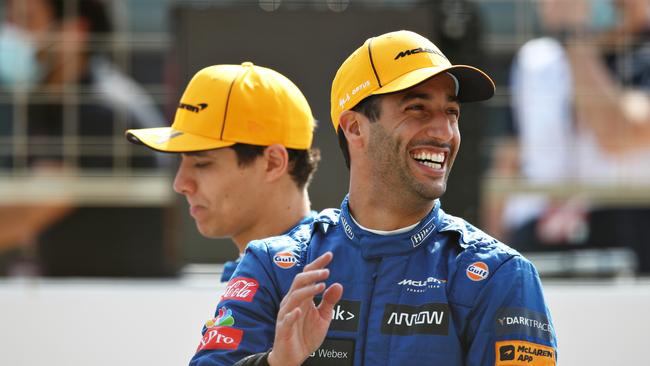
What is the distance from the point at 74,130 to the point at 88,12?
0.51 metres

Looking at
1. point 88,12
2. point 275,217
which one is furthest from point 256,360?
point 88,12

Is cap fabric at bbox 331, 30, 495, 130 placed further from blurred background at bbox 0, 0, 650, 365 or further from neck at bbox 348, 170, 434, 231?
blurred background at bbox 0, 0, 650, 365

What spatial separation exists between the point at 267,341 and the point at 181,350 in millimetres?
1983

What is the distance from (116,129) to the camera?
506cm

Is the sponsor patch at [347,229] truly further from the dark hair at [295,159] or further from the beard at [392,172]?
the dark hair at [295,159]

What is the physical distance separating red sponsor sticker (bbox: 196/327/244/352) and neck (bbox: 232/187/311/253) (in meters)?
0.70

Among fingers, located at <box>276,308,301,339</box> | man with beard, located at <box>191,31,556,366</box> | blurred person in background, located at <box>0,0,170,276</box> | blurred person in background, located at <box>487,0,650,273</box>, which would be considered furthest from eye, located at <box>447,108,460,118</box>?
blurred person in background, located at <box>0,0,170,276</box>

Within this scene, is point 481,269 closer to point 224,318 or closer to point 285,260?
point 285,260

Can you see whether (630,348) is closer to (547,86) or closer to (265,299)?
(547,86)

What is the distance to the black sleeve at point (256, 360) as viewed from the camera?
2.26 meters

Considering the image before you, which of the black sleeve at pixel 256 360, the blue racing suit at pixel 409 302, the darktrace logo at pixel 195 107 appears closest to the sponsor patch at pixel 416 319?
the blue racing suit at pixel 409 302

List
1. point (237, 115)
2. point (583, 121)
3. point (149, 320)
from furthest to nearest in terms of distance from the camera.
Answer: point (583, 121), point (149, 320), point (237, 115)

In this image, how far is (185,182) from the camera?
316 centimetres

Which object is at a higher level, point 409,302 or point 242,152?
point 242,152
